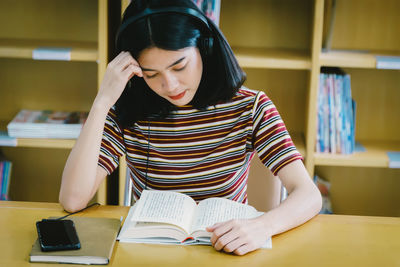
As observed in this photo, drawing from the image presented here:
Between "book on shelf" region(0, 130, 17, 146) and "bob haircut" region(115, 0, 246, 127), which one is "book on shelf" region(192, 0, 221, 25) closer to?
"bob haircut" region(115, 0, 246, 127)

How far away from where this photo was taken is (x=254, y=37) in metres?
2.35

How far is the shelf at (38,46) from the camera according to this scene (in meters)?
2.12

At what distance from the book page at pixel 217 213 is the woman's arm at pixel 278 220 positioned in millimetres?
45

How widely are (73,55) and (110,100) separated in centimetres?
82

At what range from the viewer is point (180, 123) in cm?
150

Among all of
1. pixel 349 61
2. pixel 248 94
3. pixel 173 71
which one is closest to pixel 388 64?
pixel 349 61

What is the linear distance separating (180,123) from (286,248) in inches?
20.9

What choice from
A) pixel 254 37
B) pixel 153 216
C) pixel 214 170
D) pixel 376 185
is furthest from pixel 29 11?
pixel 376 185

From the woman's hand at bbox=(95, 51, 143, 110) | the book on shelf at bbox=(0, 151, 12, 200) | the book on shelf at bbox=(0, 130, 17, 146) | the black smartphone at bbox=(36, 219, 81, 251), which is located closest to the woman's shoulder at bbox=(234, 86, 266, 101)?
the woman's hand at bbox=(95, 51, 143, 110)

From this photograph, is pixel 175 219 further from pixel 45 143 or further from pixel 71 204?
pixel 45 143

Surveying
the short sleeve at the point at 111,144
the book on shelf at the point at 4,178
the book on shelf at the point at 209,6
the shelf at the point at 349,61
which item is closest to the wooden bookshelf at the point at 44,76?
the book on shelf at the point at 4,178

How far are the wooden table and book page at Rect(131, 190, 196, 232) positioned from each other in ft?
0.19

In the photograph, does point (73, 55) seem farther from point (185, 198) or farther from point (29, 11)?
point (185, 198)

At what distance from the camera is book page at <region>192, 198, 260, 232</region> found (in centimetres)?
116
